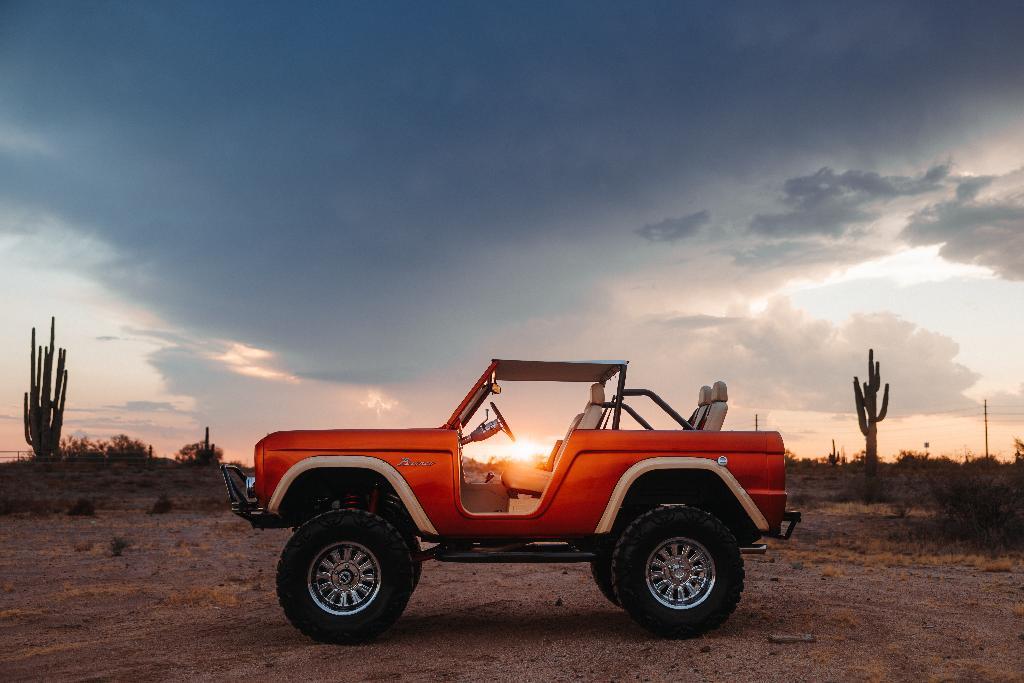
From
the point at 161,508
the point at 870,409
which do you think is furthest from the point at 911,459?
the point at 161,508

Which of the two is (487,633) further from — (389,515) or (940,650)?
(940,650)

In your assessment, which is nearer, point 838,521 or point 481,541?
point 481,541

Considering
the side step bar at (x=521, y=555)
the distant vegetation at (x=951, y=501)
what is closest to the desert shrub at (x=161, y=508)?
the distant vegetation at (x=951, y=501)

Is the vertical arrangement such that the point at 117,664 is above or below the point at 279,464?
below

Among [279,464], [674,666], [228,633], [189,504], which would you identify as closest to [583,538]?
[674,666]

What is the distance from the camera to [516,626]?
8.50m

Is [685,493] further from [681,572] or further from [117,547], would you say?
[117,547]

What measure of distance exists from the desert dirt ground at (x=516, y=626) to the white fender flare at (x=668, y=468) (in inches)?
39.5

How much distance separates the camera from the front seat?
8.09 m

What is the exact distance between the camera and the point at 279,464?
25.1ft

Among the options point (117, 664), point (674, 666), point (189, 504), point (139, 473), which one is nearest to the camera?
point (674, 666)

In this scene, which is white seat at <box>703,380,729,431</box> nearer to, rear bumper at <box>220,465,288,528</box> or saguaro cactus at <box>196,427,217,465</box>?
rear bumper at <box>220,465,288,528</box>

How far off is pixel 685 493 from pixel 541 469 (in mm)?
1322

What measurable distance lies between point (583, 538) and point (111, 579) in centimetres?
854
